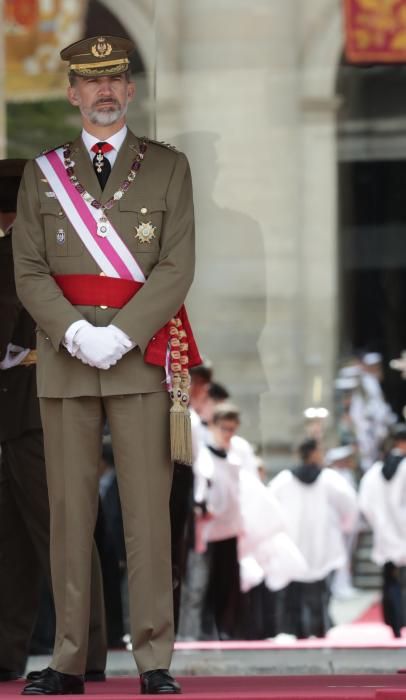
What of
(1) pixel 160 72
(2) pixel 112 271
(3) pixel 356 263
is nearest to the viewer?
(2) pixel 112 271

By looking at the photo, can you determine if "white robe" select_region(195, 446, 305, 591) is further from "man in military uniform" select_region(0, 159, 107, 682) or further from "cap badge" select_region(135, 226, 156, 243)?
"cap badge" select_region(135, 226, 156, 243)

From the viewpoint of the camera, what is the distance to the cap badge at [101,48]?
523 cm

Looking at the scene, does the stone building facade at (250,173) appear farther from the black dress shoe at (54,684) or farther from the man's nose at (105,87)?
the black dress shoe at (54,684)

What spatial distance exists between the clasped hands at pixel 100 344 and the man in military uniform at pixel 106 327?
0.08 feet

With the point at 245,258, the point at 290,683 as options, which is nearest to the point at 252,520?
the point at 245,258

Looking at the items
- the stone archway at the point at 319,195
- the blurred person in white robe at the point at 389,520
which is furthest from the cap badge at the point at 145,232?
the blurred person in white robe at the point at 389,520

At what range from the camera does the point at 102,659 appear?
5816 millimetres

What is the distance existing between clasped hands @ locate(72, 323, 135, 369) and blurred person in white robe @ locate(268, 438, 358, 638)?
3239 mm

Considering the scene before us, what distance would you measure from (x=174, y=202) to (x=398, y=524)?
3579mm

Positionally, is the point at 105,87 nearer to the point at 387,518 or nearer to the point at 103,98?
the point at 103,98

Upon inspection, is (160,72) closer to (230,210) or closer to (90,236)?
(230,210)

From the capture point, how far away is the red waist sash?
5145mm

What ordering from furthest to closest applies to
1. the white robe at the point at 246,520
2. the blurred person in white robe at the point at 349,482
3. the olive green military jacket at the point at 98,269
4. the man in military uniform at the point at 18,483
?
the blurred person in white robe at the point at 349,482, the white robe at the point at 246,520, the man in military uniform at the point at 18,483, the olive green military jacket at the point at 98,269

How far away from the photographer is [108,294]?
515 cm
